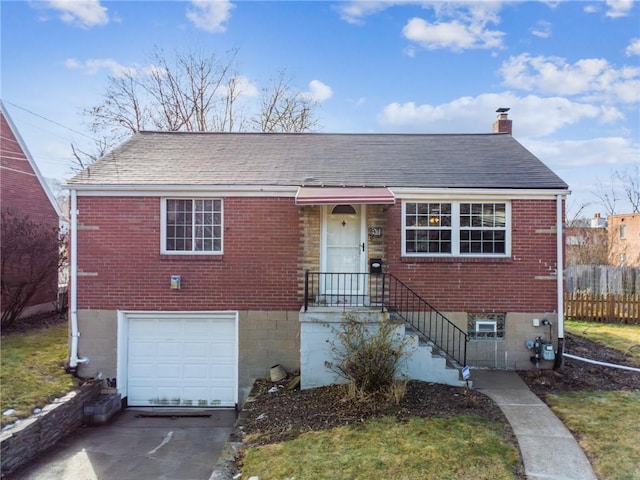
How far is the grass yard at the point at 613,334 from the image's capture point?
10.0 m

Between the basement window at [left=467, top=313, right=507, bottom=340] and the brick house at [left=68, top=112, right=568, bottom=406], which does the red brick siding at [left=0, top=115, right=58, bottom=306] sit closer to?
the brick house at [left=68, top=112, right=568, bottom=406]

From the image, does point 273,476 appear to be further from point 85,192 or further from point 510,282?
point 85,192

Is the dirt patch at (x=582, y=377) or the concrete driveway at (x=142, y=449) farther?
Answer: the dirt patch at (x=582, y=377)

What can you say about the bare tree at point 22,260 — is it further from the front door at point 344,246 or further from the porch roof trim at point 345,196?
the front door at point 344,246

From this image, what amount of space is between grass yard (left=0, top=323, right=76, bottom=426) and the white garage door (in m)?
1.35

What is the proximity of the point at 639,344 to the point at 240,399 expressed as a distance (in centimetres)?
1080

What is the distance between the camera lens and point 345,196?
7.61 m

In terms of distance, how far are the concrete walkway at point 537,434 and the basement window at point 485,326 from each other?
0.98 m

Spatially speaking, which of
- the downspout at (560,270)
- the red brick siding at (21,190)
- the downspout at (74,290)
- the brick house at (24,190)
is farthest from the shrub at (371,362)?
the red brick siding at (21,190)

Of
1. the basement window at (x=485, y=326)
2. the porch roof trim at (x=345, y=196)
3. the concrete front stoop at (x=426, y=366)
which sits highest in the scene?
the porch roof trim at (x=345, y=196)

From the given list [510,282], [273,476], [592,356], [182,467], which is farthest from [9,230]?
[592,356]

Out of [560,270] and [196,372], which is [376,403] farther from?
[560,270]

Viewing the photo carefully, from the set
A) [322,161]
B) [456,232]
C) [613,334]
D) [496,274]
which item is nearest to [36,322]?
[322,161]

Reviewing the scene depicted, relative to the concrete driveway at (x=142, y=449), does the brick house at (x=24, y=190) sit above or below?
above
